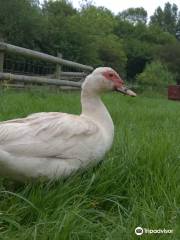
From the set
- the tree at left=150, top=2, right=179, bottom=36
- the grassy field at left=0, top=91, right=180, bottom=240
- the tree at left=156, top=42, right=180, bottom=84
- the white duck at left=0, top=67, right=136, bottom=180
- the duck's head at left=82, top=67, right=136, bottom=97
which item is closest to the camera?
the grassy field at left=0, top=91, right=180, bottom=240

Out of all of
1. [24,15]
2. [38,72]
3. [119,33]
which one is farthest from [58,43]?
[119,33]

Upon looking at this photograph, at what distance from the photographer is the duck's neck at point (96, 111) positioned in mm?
3062

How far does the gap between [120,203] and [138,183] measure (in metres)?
0.26

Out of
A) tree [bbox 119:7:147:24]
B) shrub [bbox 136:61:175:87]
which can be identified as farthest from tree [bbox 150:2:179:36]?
shrub [bbox 136:61:175:87]

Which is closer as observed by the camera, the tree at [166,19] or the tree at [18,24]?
the tree at [18,24]

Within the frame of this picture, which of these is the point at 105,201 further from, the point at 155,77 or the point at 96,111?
the point at 155,77

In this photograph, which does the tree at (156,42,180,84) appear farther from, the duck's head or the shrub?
the duck's head

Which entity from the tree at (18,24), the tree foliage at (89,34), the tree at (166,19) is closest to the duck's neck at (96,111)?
the tree foliage at (89,34)

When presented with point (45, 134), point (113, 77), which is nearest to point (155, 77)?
point (113, 77)

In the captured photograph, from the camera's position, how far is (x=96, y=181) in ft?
8.80

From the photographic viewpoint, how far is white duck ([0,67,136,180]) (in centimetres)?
248

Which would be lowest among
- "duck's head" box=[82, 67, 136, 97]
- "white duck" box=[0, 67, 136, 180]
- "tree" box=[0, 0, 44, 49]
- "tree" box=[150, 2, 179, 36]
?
"white duck" box=[0, 67, 136, 180]

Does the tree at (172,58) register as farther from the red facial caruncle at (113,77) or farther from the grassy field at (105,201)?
the grassy field at (105,201)

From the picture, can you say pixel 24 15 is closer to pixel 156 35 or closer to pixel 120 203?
pixel 120 203
